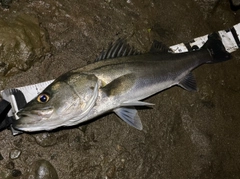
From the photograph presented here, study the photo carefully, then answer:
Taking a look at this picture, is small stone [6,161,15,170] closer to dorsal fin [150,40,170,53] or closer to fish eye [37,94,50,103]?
fish eye [37,94,50,103]

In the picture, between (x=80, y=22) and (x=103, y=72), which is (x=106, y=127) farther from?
(x=80, y=22)

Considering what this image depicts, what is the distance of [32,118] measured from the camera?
2.79 metres

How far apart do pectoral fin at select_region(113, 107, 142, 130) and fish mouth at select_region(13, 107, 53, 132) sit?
895mm

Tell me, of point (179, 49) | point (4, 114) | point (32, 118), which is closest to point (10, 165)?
point (4, 114)

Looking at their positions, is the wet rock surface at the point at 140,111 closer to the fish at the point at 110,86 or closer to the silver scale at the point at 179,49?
the silver scale at the point at 179,49

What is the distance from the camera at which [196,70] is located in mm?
4230

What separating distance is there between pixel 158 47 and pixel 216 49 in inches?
39.4

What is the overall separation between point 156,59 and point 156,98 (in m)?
0.60

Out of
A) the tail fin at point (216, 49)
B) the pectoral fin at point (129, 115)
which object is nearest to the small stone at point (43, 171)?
the pectoral fin at point (129, 115)

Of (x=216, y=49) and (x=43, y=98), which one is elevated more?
(x=43, y=98)

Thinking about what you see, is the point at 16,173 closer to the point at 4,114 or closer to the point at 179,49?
the point at 4,114

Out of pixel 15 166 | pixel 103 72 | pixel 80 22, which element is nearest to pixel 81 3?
pixel 80 22

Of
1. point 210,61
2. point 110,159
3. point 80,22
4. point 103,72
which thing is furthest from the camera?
point 210,61

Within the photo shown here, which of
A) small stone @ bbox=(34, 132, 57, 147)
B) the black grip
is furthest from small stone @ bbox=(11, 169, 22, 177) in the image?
the black grip
